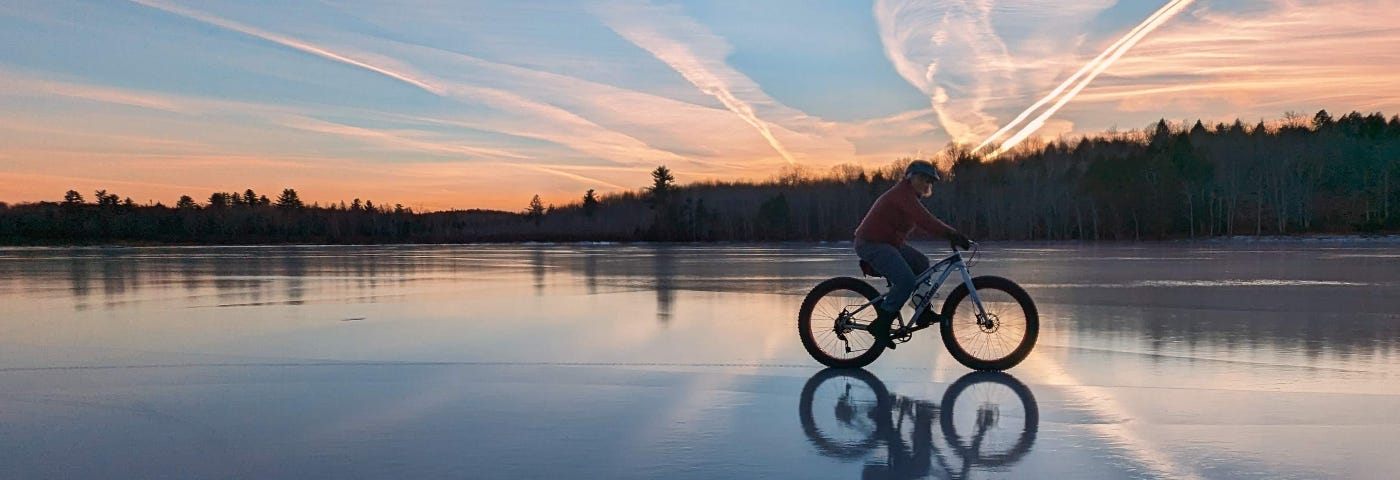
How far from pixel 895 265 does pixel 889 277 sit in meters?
0.15

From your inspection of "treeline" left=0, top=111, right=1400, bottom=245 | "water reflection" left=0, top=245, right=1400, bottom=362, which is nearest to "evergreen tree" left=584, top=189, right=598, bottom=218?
"treeline" left=0, top=111, right=1400, bottom=245

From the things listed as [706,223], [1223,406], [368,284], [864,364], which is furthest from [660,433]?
[706,223]

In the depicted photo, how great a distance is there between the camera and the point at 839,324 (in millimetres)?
7832

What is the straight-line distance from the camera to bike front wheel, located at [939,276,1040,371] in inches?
294

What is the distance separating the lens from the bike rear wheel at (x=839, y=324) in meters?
7.77

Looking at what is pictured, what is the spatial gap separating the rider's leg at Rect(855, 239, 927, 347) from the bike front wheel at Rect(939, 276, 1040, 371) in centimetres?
45

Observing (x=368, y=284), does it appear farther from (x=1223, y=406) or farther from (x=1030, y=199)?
(x=1030, y=199)

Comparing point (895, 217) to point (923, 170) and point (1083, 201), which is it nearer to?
point (923, 170)

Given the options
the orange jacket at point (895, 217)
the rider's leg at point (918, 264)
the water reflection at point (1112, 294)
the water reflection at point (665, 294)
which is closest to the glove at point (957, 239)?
the orange jacket at point (895, 217)

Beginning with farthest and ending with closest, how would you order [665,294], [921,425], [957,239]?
1. [665,294]
2. [957,239]
3. [921,425]

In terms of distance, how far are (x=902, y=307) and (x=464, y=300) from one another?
906cm

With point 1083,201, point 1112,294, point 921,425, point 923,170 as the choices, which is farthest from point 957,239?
point 1083,201

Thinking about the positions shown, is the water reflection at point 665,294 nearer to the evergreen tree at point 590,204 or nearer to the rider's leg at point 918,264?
the rider's leg at point 918,264

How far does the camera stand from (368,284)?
19.5 metres
